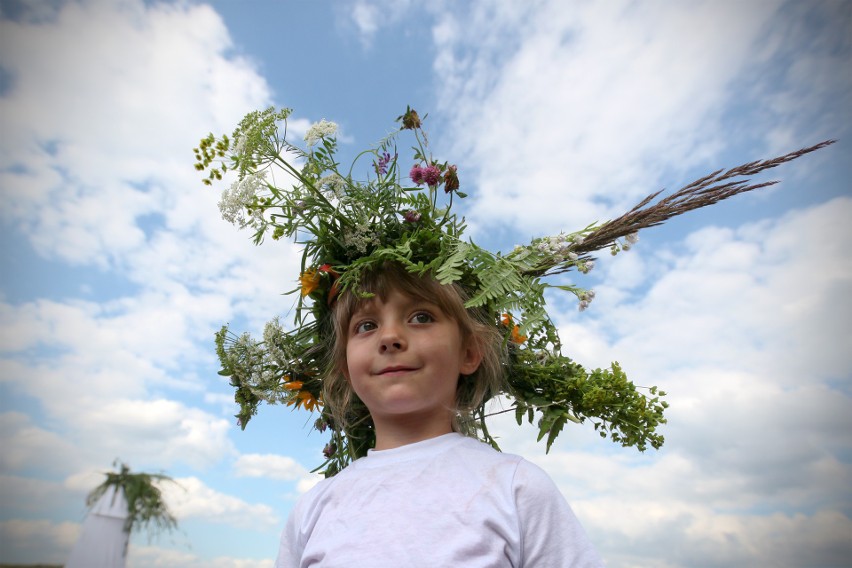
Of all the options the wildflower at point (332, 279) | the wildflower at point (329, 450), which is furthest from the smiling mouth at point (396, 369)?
the wildflower at point (329, 450)

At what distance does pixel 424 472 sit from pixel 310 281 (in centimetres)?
104

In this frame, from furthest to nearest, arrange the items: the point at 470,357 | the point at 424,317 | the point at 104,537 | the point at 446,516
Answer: the point at 104,537, the point at 470,357, the point at 424,317, the point at 446,516

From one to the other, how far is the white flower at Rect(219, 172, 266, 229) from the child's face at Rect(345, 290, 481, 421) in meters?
0.74

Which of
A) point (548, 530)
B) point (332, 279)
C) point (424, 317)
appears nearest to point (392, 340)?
point (424, 317)

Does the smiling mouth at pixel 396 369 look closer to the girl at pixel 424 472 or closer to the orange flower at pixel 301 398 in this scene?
the girl at pixel 424 472

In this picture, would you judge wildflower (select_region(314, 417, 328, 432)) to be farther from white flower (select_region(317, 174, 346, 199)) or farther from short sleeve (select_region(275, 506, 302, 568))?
white flower (select_region(317, 174, 346, 199))

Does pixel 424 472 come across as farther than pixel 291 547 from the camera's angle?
No

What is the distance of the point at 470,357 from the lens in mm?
2566

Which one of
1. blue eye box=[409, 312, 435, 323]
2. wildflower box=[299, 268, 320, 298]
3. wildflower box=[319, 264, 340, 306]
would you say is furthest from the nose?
→ wildflower box=[299, 268, 320, 298]

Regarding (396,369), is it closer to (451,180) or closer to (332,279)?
(332,279)

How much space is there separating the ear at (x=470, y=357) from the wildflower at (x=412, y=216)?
1.96 ft

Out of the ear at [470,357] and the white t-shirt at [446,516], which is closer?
the white t-shirt at [446,516]

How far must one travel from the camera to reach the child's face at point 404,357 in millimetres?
2266

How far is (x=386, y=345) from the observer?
2273mm
